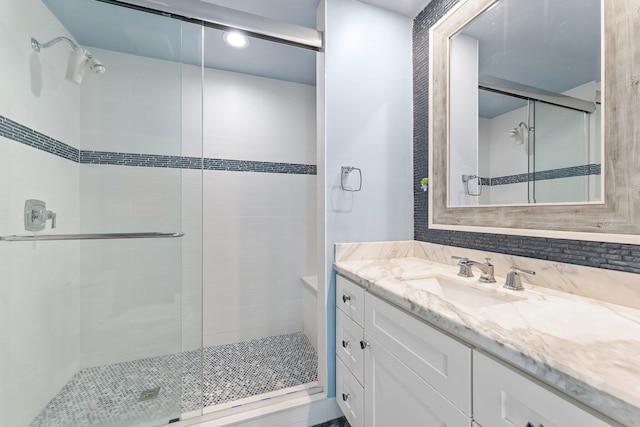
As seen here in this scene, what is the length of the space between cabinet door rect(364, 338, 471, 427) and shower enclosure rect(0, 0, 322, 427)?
557 millimetres

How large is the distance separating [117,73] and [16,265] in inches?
44.9

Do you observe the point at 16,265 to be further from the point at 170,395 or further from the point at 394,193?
the point at 394,193

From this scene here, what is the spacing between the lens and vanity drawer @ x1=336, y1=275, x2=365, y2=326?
115 centimetres

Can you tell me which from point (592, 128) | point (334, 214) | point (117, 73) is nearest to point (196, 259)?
point (334, 214)

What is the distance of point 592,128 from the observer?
847mm

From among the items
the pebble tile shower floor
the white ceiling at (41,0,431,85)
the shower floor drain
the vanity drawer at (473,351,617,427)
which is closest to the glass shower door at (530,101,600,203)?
the vanity drawer at (473,351,617,427)

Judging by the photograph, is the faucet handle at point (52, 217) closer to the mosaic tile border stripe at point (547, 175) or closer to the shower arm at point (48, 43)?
the shower arm at point (48, 43)

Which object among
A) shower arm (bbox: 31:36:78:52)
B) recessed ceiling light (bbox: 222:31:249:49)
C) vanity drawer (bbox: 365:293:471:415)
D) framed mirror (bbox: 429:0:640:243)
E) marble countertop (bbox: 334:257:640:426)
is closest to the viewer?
marble countertop (bbox: 334:257:640:426)

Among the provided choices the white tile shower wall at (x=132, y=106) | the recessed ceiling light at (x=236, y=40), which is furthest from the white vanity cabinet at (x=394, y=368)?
the recessed ceiling light at (x=236, y=40)

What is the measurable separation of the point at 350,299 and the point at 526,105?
112 cm

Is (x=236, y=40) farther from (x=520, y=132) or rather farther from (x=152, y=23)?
(x=520, y=132)

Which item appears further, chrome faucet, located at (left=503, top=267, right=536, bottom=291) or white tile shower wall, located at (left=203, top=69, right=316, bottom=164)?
white tile shower wall, located at (left=203, top=69, right=316, bottom=164)

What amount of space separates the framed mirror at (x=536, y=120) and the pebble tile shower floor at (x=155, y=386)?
147 centimetres

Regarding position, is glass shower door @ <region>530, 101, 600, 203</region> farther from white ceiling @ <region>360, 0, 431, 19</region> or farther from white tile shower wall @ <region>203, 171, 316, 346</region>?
white tile shower wall @ <region>203, 171, 316, 346</region>
